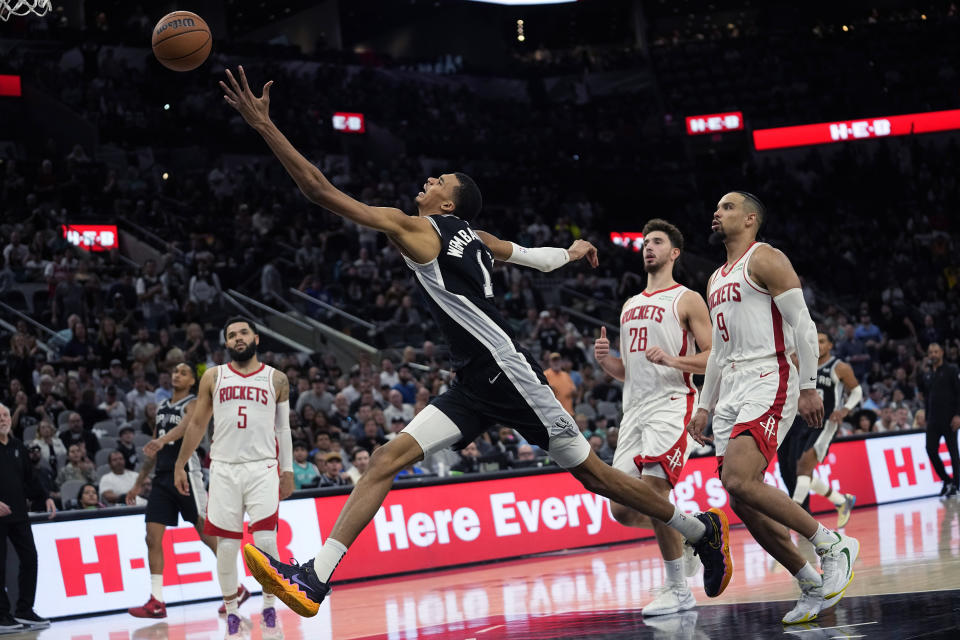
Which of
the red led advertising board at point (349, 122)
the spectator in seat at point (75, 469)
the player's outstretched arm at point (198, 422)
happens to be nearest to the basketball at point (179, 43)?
the player's outstretched arm at point (198, 422)

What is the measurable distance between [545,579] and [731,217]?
14.6 feet

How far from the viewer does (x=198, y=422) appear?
7.93 m

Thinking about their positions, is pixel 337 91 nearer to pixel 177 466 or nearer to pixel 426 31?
pixel 426 31

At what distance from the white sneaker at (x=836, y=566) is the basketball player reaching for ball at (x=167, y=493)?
4870mm

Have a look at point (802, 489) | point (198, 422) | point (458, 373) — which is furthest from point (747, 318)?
point (802, 489)

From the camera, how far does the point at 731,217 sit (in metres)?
6.38

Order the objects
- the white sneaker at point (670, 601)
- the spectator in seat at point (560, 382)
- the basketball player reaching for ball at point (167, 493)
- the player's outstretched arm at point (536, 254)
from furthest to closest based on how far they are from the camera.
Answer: the spectator in seat at point (560, 382), the basketball player reaching for ball at point (167, 493), the white sneaker at point (670, 601), the player's outstretched arm at point (536, 254)

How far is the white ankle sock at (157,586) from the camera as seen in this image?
8953 millimetres

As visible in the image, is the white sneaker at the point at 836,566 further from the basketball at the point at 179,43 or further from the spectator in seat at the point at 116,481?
the spectator in seat at the point at 116,481

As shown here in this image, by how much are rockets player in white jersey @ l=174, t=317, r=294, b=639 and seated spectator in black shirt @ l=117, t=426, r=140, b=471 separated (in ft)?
16.0

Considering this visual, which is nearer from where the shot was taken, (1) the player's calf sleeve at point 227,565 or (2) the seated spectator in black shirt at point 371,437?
(1) the player's calf sleeve at point 227,565

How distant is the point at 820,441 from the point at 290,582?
7885 mm

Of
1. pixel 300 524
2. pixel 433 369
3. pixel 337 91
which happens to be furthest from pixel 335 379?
pixel 337 91

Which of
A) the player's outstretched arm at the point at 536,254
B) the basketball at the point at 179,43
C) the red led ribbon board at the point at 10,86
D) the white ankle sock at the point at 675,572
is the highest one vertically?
the red led ribbon board at the point at 10,86
